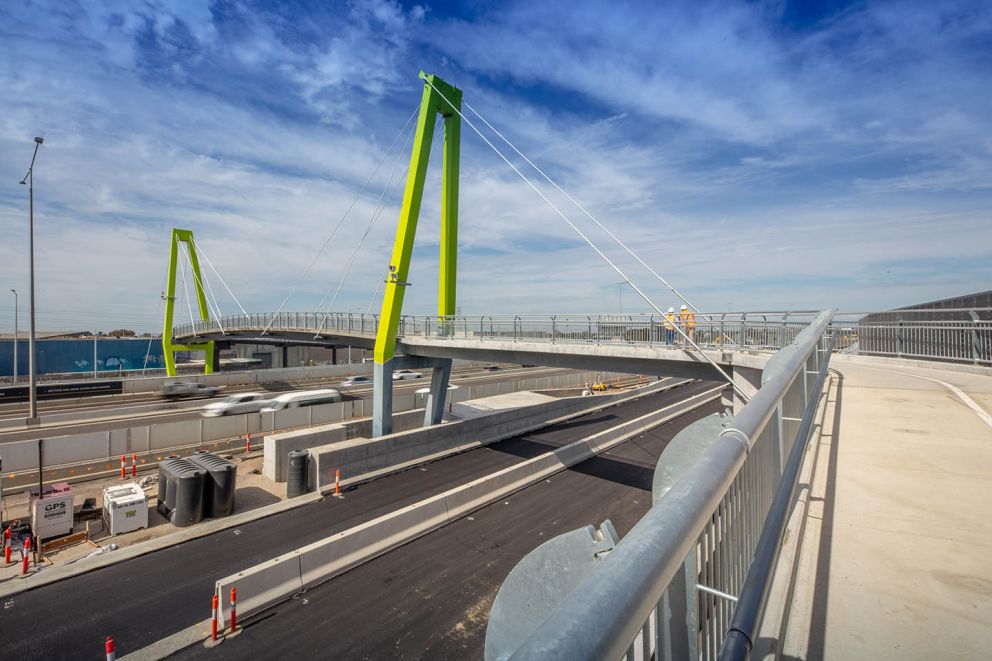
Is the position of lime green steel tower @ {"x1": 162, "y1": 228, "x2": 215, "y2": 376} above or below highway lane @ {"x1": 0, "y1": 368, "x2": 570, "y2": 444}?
above

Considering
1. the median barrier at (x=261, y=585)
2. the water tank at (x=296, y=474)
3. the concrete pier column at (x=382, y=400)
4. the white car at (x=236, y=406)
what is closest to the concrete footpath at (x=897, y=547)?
the median barrier at (x=261, y=585)

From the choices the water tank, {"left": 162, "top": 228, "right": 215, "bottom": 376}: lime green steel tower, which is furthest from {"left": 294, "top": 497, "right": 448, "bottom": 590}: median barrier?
{"left": 162, "top": 228, "right": 215, "bottom": 376}: lime green steel tower

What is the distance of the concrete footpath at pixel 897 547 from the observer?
8.46ft

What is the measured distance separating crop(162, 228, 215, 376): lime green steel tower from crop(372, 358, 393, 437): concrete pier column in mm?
40368

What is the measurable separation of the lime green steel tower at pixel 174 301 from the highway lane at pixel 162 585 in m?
46.7

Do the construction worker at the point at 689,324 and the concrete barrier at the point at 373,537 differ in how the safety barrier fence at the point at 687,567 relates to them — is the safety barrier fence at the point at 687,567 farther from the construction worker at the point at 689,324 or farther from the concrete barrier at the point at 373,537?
the construction worker at the point at 689,324

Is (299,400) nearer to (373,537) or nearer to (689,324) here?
(373,537)

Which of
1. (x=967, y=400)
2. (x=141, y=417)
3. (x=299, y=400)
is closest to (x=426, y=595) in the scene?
(x=967, y=400)

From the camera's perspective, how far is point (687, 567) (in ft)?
5.57

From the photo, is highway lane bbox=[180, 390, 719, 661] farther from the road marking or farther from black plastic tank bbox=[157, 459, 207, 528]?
the road marking

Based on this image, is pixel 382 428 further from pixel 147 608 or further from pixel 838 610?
pixel 838 610

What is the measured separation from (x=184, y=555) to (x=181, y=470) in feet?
11.2

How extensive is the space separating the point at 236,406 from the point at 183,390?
45.5 ft

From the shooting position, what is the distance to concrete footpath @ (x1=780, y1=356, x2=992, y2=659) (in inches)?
102
